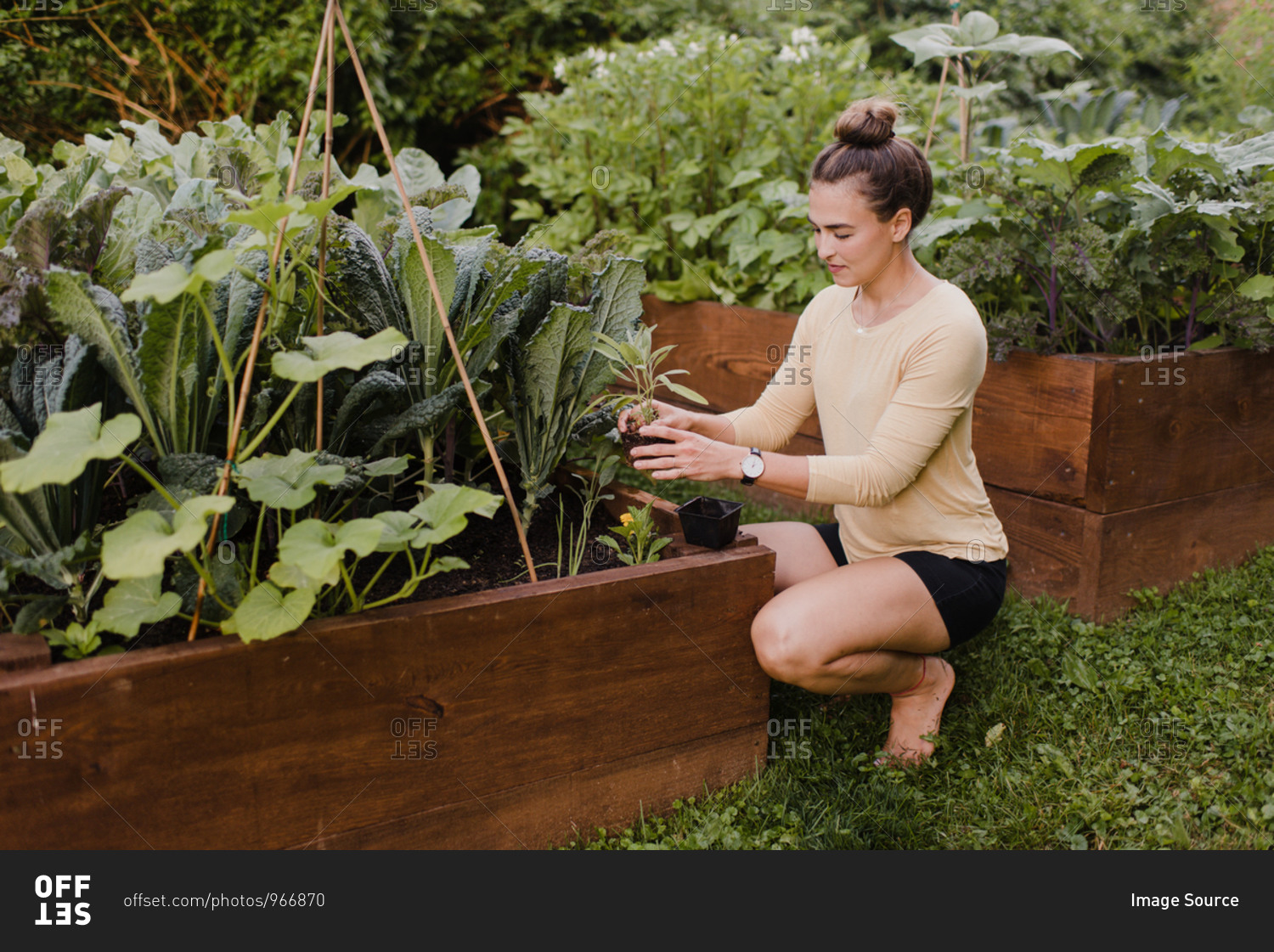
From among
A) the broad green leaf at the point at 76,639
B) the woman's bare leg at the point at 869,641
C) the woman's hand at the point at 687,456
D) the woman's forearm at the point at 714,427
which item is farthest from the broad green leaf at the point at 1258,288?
the broad green leaf at the point at 76,639

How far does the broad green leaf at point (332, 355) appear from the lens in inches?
48.6

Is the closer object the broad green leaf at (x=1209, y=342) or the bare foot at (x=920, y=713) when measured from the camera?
the bare foot at (x=920, y=713)

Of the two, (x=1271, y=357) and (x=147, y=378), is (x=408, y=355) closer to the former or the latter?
(x=147, y=378)

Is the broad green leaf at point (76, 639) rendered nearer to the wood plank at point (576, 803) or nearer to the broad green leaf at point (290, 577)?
the broad green leaf at point (290, 577)

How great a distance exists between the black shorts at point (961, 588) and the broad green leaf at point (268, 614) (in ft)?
3.79

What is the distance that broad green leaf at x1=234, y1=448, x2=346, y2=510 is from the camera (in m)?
1.31

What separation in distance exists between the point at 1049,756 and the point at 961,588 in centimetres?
35

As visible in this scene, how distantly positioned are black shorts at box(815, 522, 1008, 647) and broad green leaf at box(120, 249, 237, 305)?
1325 millimetres

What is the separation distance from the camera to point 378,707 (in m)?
1.39

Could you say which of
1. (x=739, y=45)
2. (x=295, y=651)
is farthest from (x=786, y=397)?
(x=739, y=45)

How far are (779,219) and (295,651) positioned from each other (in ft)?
7.83

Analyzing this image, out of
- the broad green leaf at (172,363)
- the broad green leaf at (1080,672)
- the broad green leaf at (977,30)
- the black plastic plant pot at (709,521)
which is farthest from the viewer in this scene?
the broad green leaf at (977,30)

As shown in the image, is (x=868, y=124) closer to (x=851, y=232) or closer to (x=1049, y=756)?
(x=851, y=232)

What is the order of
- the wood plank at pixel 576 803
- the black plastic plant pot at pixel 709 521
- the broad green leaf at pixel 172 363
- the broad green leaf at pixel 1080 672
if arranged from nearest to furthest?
1. the broad green leaf at pixel 172 363
2. the wood plank at pixel 576 803
3. the black plastic plant pot at pixel 709 521
4. the broad green leaf at pixel 1080 672
